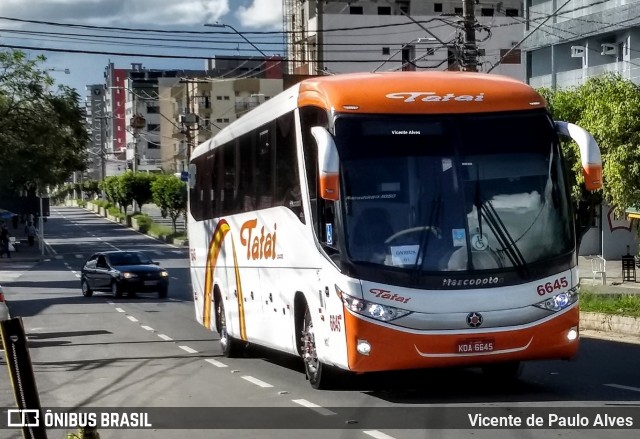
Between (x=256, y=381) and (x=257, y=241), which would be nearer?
(x=256, y=381)

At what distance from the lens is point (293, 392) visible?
45.4 feet

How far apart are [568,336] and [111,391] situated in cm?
540

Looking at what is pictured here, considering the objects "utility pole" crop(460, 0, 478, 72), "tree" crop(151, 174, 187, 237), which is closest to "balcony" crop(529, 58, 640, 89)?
"utility pole" crop(460, 0, 478, 72)

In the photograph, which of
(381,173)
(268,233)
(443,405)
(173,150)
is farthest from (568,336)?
(173,150)

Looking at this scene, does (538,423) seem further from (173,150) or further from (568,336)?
(173,150)

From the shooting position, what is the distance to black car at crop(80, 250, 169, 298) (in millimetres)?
39250

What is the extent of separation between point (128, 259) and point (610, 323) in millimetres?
22583

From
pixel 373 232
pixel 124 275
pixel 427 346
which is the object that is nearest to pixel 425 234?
pixel 373 232

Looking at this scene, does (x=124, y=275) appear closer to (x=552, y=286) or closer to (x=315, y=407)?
(x=315, y=407)

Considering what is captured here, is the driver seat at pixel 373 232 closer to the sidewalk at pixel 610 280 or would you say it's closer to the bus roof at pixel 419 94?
the bus roof at pixel 419 94

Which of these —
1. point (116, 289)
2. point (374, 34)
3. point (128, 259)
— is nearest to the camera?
point (116, 289)

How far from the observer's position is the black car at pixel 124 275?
39.2 meters

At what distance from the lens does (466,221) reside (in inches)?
489

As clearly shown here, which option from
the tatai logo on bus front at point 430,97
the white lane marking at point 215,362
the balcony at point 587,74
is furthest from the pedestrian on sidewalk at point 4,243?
the tatai logo on bus front at point 430,97
